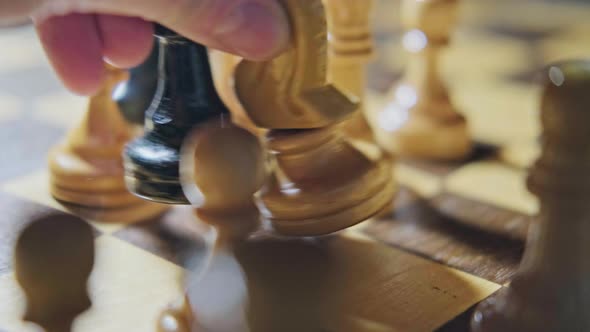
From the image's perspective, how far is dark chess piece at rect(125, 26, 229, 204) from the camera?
69cm

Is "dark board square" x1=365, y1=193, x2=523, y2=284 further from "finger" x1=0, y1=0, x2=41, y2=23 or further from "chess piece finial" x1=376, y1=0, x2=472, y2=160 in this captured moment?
"finger" x1=0, y1=0, x2=41, y2=23

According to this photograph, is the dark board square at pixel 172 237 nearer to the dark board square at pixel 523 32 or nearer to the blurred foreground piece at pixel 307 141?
the blurred foreground piece at pixel 307 141

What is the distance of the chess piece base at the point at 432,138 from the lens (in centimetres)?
92

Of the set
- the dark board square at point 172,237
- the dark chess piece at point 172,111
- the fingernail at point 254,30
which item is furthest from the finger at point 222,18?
the dark board square at point 172,237

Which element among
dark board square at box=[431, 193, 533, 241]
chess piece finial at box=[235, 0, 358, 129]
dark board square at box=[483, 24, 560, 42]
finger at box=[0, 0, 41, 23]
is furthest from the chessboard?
dark board square at box=[483, 24, 560, 42]

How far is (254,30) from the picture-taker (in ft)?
1.91

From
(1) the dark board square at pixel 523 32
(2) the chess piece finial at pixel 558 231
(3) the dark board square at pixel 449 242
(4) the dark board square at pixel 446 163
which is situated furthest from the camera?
(1) the dark board square at pixel 523 32

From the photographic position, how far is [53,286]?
25.6 inches

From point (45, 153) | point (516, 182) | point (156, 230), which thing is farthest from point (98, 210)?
point (516, 182)

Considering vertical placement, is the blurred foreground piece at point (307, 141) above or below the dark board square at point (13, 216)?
above

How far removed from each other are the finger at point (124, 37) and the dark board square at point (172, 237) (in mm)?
173

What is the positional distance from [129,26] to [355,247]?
286mm

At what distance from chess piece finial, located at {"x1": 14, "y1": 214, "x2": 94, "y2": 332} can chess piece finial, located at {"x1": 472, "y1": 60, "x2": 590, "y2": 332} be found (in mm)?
320

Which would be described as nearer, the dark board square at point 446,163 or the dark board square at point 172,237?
the dark board square at point 172,237
